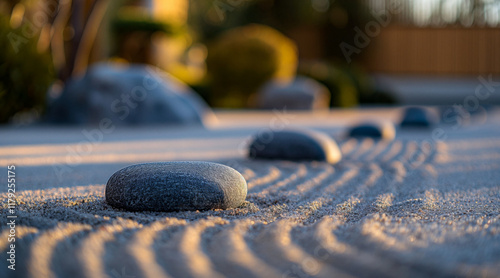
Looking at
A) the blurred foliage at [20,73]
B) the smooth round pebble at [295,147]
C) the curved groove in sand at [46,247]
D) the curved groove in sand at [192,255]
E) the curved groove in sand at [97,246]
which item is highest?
the smooth round pebble at [295,147]

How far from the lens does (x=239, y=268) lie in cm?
164

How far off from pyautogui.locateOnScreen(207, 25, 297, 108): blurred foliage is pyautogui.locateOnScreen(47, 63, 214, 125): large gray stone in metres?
5.47

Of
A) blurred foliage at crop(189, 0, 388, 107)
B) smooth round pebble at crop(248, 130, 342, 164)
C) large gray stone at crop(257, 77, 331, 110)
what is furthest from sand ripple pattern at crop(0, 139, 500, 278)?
blurred foliage at crop(189, 0, 388, 107)

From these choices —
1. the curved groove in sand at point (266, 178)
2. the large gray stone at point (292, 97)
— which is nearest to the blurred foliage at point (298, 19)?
the large gray stone at point (292, 97)

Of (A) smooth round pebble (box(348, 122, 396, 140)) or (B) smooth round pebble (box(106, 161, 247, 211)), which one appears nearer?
(B) smooth round pebble (box(106, 161, 247, 211))

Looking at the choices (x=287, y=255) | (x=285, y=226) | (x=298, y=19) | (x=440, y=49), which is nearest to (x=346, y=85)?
(x=298, y=19)

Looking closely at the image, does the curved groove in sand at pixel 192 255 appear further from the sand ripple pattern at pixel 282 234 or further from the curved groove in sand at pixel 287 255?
the curved groove in sand at pixel 287 255

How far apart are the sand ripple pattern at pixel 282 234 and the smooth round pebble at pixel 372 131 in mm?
2984

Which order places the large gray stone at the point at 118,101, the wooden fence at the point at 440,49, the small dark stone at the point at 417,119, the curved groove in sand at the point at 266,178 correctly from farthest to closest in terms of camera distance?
1. the wooden fence at the point at 440,49
2. the small dark stone at the point at 417,119
3. the large gray stone at the point at 118,101
4. the curved groove in sand at the point at 266,178

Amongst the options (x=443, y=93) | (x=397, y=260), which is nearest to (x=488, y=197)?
(x=397, y=260)

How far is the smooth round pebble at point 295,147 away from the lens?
14.1 feet

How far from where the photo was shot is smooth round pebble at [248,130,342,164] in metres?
4.31

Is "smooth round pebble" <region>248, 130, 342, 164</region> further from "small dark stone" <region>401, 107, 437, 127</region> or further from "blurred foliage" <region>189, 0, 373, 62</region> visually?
"blurred foliage" <region>189, 0, 373, 62</region>

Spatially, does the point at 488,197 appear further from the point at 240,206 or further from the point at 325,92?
the point at 325,92
